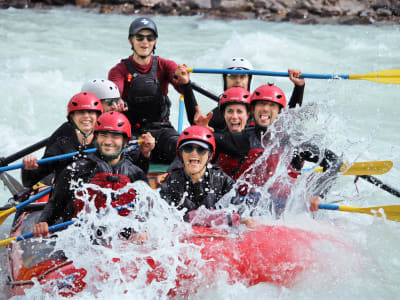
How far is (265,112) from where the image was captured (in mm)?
4109

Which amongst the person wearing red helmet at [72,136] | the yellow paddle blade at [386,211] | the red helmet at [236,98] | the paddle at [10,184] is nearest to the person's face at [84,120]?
the person wearing red helmet at [72,136]

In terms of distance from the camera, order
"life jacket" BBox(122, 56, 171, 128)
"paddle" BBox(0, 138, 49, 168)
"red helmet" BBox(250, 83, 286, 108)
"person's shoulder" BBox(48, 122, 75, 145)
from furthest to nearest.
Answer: "life jacket" BBox(122, 56, 171, 128) → "paddle" BBox(0, 138, 49, 168) → "person's shoulder" BBox(48, 122, 75, 145) → "red helmet" BBox(250, 83, 286, 108)

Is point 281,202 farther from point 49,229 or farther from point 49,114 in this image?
point 49,114

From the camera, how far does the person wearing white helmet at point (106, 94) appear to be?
15.2 feet

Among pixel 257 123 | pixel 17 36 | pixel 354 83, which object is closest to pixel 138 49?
pixel 257 123

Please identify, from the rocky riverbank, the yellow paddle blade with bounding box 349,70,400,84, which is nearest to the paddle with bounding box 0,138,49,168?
the yellow paddle blade with bounding box 349,70,400,84

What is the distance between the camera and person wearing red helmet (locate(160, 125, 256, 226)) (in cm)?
354

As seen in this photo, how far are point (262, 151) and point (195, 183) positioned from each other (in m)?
0.69

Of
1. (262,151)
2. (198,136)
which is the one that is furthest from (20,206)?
(262,151)

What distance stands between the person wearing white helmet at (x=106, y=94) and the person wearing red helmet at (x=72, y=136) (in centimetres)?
38

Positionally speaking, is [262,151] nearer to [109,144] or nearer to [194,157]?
[194,157]

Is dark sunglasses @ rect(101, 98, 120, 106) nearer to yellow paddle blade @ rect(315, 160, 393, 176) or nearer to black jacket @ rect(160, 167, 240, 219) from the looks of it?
black jacket @ rect(160, 167, 240, 219)

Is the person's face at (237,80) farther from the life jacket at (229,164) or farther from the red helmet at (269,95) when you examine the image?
the life jacket at (229,164)

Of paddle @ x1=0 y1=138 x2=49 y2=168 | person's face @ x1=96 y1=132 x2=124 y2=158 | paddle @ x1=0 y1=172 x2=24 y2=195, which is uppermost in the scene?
person's face @ x1=96 y1=132 x2=124 y2=158
